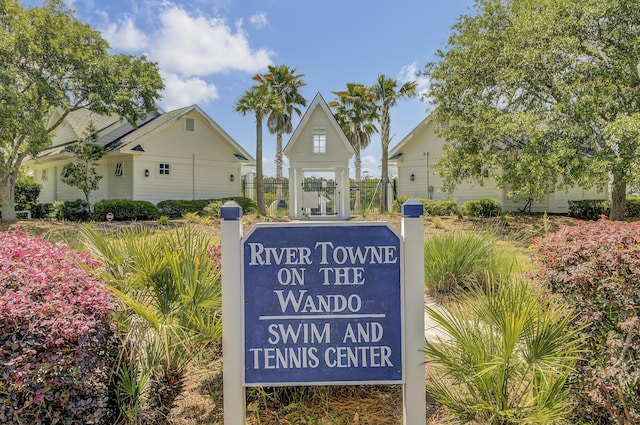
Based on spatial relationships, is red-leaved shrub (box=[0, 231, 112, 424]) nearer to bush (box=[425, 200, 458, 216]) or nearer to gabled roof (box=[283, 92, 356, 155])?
gabled roof (box=[283, 92, 356, 155])

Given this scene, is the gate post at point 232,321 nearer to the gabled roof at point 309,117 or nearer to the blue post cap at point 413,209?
the blue post cap at point 413,209

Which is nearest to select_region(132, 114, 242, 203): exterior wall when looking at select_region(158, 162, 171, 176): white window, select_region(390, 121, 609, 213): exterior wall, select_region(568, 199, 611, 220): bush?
select_region(158, 162, 171, 176): white window

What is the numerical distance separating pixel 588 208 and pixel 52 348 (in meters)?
22.6

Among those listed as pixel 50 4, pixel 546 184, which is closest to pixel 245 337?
pixel 546 184

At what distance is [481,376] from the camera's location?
2469 mm

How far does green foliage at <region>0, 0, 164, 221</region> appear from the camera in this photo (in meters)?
14.7

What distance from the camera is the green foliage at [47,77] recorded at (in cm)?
1474

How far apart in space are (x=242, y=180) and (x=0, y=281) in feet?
86.1

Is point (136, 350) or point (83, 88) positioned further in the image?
point (83, 88)

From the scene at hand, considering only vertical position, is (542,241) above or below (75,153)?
below

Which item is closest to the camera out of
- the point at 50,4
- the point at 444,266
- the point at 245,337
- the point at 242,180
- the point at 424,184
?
the point at 245,337

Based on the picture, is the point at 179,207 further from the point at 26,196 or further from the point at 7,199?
the point at 26,196

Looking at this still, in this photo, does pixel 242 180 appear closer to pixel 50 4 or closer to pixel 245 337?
pixel 50 4

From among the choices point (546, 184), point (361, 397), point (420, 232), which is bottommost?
point (361, 397)
